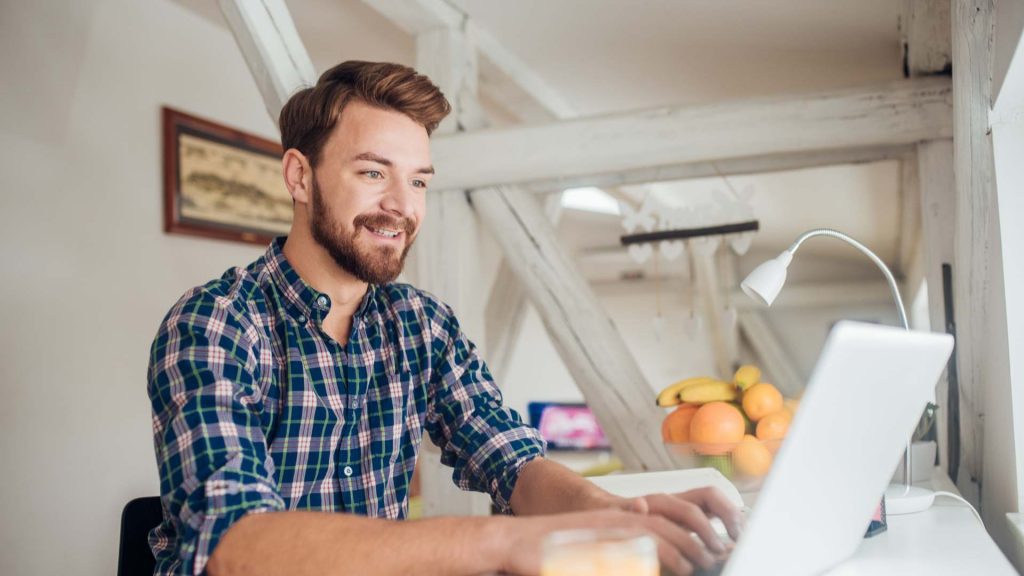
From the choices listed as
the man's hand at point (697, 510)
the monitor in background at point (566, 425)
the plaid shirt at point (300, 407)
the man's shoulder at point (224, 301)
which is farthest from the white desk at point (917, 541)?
the monitor in background at point (566, 425)

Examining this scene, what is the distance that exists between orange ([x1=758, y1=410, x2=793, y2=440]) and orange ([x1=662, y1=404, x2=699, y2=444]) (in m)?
0.16

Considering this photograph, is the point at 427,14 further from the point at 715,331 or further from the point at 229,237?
the point at 715,331

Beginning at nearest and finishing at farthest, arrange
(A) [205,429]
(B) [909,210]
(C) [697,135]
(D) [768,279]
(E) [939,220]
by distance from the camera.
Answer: (A) [205,429] < (D) [768,279] < (E) [939,220] < (C) [697,135] < (B) [909,210]

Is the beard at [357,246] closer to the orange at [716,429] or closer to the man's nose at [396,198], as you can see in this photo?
the man's nose at [396,198]

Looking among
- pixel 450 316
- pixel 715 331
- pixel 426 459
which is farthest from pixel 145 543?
pixel 715 331

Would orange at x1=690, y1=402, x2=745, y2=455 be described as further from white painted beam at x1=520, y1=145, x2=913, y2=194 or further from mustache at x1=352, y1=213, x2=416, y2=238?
white painted beam at x1=520, y1=145, x2=913, y2=194

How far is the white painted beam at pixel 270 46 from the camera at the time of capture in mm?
2025

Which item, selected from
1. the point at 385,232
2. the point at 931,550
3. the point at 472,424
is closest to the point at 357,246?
the point at 385,232

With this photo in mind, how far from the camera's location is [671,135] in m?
2.37

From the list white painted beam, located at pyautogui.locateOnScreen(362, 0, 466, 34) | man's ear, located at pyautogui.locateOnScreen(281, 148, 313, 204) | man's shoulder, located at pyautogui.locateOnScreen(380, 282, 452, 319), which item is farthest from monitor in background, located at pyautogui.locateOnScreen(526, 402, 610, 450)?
man's ear, located at pyautogui.locateOnScreen(281, 148, 313, 204)

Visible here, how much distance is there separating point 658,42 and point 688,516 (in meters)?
2.05

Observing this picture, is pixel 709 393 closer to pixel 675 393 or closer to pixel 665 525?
pixel 675 393

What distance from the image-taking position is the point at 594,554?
2.11 ft

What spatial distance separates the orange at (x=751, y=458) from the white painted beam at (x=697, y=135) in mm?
930
